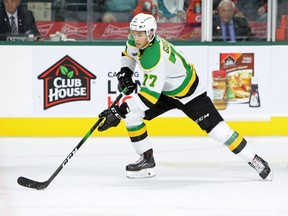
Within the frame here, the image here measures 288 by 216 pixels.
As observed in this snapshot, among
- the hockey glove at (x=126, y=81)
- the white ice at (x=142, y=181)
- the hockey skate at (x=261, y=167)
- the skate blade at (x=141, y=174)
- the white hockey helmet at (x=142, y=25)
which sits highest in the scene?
the white hockey helmet at (x=142, y=25)

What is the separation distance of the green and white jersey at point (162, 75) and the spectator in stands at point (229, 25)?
219cm

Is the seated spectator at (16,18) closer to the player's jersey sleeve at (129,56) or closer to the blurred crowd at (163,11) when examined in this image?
the blurred crowd at (163,11)

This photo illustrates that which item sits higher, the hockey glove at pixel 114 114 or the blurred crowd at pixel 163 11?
the blurred crowd at pixel 163 11

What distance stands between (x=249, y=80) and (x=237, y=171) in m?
1.79

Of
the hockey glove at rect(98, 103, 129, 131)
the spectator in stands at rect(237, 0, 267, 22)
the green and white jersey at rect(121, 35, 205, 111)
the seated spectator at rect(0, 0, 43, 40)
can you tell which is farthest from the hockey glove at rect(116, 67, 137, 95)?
the spectator in stands at rect(237, 0, 267, 22)

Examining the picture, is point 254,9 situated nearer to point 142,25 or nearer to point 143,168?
point 143,168

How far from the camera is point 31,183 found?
5.14m

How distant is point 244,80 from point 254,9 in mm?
652

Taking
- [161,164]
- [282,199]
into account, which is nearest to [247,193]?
[282,199]

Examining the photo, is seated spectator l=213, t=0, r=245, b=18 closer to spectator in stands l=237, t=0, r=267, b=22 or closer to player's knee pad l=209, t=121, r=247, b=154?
spectator in stands l=237, t=0, r=267, b=22

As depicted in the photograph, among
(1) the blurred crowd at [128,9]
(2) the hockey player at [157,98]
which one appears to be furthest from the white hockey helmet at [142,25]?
(1) the blurred crowd at [128,9]

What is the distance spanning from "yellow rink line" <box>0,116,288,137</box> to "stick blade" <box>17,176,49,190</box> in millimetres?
2053

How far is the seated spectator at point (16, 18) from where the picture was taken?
294 inches

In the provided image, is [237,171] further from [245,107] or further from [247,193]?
[245,107]
